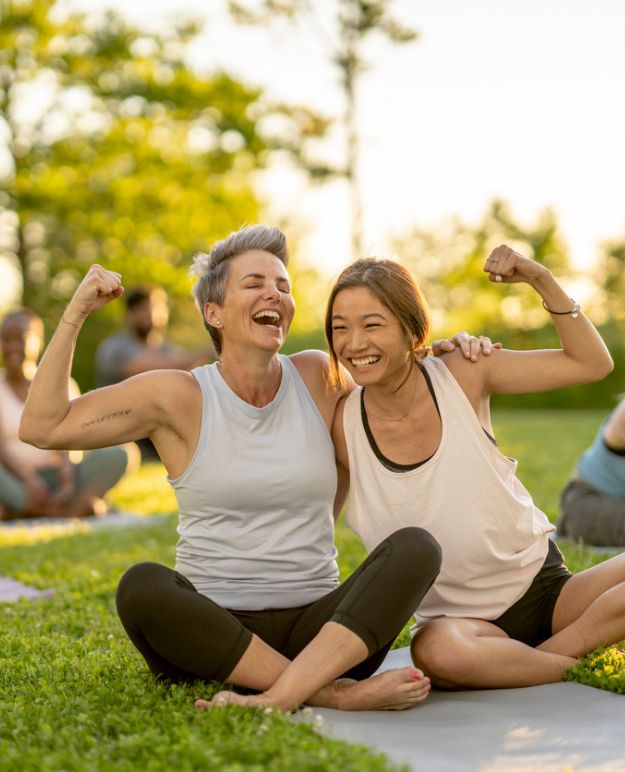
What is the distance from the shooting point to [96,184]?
78.3 ft

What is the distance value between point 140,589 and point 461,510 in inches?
39.6

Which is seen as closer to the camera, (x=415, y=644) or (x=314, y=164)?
(x=415, y=644)

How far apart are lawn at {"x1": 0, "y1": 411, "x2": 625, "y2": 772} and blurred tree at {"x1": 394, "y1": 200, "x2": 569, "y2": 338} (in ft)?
95.1

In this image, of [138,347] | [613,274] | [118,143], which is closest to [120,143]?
[118,143]

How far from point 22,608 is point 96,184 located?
65.2 feet

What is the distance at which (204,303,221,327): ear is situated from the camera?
11.9 feet

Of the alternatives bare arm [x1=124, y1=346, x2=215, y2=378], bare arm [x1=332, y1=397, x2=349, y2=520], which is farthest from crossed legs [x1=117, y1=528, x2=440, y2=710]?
bare arm [x1=124, y1=346, x2=215, y2=378]

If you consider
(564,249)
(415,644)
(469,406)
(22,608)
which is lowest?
(22,608)

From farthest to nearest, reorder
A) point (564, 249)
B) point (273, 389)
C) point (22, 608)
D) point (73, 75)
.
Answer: point (564, 249), point (73, 75), point (22, 608), point (273, 389)

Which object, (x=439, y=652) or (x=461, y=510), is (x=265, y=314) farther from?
(x=439, y=652)

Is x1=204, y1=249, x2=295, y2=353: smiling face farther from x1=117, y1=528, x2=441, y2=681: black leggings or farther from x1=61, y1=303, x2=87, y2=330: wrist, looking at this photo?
x1=117, y1=528, x2=441, y2=681: black leggings

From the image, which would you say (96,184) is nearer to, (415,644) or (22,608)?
(22,608)

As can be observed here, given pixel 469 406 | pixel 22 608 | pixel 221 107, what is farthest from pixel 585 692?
pixel 221 107

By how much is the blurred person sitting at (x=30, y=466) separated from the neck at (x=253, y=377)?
568 centimetres
